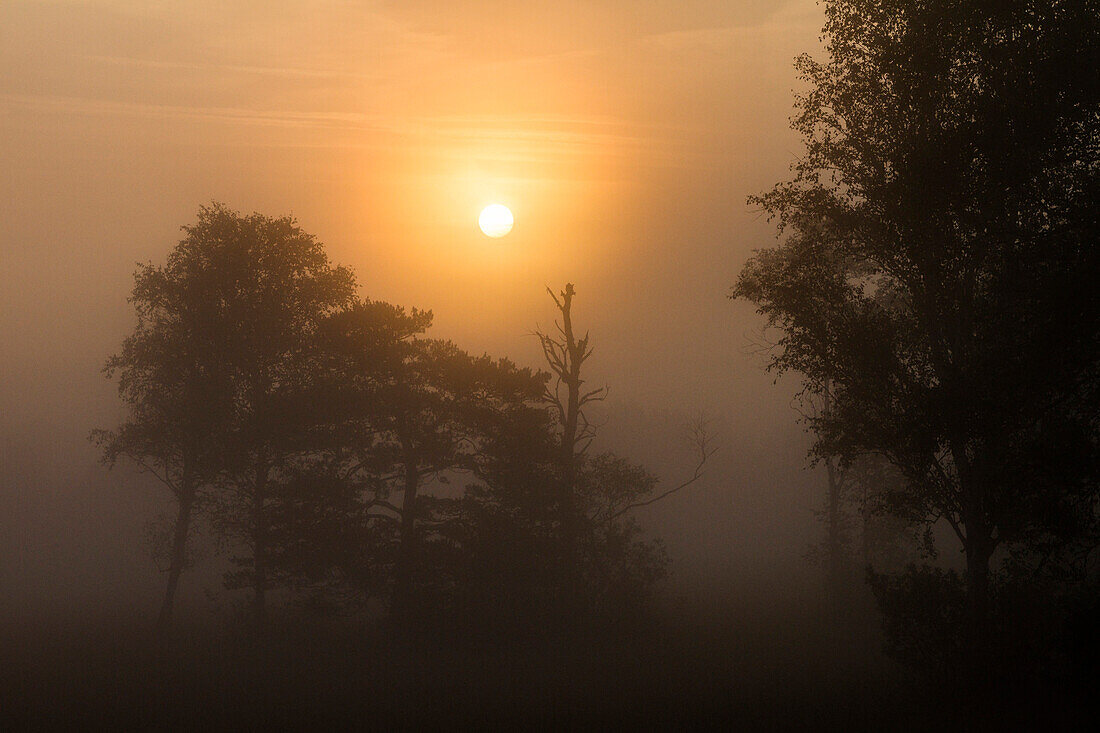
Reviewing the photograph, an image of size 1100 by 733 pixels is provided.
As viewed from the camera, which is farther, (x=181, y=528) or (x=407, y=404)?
(x=181, y=528)

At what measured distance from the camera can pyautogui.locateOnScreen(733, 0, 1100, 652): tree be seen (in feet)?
62.5

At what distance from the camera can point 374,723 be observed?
73.9ft

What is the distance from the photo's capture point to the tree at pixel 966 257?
19.0 m

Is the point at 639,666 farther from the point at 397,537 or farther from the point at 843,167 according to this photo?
the point at 843,167

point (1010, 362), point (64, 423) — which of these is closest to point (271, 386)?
point (1010, 362)

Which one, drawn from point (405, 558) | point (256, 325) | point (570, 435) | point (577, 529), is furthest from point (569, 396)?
point (256, 325)

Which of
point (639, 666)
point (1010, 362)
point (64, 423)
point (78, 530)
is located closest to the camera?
point (1010, 362)

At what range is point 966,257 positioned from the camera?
2062 cm

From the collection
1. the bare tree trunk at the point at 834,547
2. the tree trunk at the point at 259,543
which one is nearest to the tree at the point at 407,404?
the tree trunk at the point at 259,543

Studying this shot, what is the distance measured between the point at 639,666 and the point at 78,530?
2991 inches

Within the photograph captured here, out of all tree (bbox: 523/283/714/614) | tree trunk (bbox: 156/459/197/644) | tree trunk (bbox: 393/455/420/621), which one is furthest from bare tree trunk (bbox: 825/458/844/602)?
tree trunk (bbox: 156/459/197/644)

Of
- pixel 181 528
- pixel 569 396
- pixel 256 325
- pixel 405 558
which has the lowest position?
pixel 405 558

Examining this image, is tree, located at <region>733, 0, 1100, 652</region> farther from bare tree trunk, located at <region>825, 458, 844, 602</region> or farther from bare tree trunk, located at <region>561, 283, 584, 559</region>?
bare tree trunk, located at <region>825, 458, 844, 602</region>

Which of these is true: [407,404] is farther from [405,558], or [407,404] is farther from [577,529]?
[577,529]
